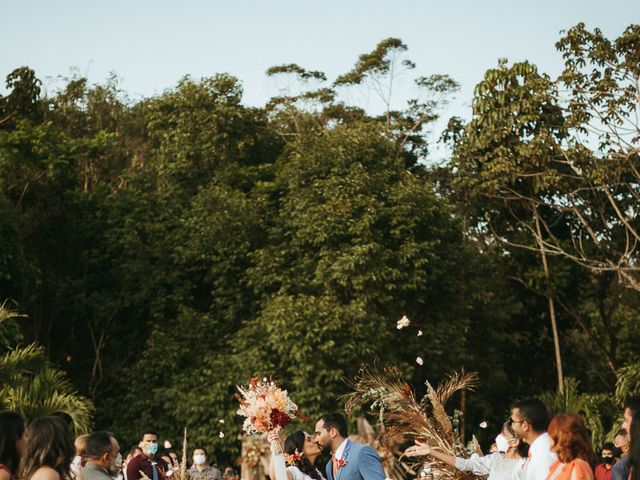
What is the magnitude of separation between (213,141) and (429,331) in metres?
7.81

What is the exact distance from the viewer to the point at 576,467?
21.4 feet

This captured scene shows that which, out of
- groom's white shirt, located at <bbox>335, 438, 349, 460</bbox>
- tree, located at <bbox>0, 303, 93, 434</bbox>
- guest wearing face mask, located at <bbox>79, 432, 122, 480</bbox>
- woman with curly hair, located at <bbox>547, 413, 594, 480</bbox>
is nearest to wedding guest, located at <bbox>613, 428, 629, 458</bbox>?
woman with curly hair, located at <bbox>547, 413, 594, 480</bbox>

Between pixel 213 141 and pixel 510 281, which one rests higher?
pixel 213 141

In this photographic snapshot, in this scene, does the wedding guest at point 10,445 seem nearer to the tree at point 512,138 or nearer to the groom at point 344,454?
the groom at point 344,454

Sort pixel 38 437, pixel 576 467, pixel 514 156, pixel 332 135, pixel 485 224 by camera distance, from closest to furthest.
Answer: pixel 38 437, pixel 576 467, pixel 514 156, pixel 332 135, pixel 485 224

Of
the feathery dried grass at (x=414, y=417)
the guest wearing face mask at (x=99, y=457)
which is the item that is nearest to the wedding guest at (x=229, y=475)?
the feathery dried grass at (x=414, y=417)

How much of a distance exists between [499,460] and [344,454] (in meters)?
1.23

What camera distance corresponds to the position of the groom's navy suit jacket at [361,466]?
855 centimetres

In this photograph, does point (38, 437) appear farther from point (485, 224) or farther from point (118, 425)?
point (485, 224)

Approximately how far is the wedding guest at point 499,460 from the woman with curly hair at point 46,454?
10.8 feet

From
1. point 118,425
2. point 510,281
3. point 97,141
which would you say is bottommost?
point 118,425

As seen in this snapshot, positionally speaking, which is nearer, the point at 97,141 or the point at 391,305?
the point at 391,305

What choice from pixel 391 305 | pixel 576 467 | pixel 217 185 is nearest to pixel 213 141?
pixel 217 185

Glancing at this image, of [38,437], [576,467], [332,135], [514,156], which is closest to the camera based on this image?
[38,437]
